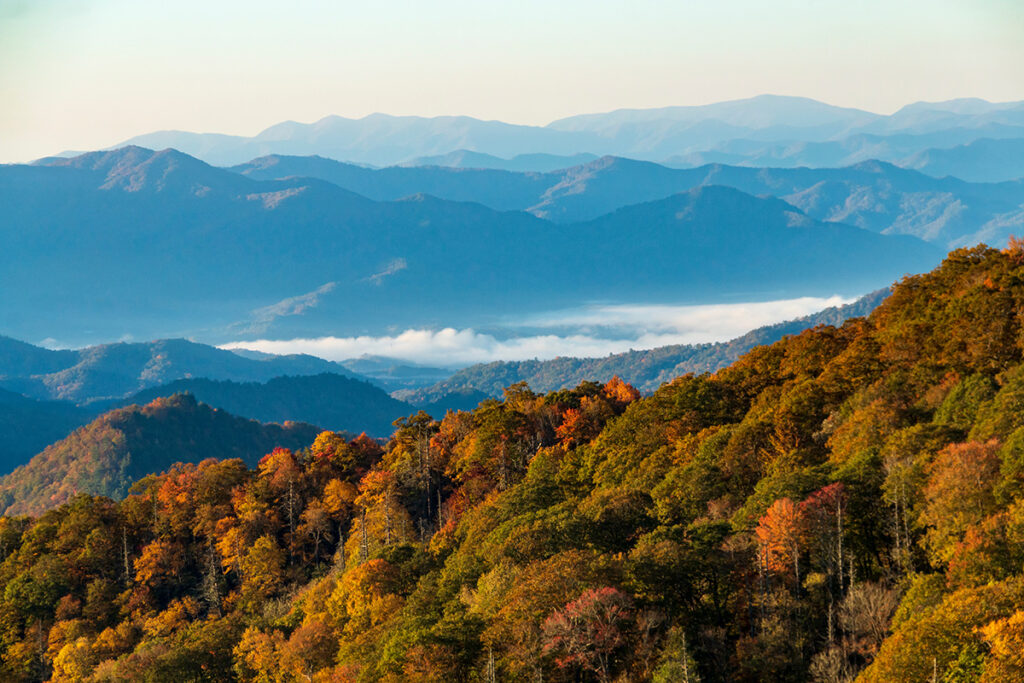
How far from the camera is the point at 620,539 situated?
76.8 meters

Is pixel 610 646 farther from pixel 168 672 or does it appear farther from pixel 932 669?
pixel 168 672

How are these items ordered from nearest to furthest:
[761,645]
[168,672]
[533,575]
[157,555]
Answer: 1. [761,645]
2. [533,575]
3. [168,672]
4. [157,555]

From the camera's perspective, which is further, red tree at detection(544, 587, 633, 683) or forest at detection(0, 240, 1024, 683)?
forest at detection(0, 240, 1024, 683)

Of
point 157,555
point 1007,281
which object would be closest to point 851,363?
point 1007,281

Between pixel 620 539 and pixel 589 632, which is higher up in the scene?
pixel 620 539

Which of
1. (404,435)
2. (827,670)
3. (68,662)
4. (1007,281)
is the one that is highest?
(1007,281)

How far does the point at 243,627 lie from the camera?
324 feet

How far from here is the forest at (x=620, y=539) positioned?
60031 mm

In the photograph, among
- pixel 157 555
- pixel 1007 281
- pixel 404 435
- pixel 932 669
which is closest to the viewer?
pixel 932 669

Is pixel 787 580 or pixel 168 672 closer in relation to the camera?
pixel 787 580

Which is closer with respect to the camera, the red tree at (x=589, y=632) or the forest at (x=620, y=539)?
the red tree at (x=589, y=632)

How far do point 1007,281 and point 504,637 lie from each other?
59709mm

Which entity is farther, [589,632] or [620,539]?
[620,539]

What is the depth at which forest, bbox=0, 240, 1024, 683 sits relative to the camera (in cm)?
6003
